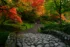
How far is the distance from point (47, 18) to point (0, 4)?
20.5m

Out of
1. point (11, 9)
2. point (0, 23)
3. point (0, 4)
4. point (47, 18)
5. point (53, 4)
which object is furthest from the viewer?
point (47, 18)

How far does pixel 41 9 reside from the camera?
33.0 m

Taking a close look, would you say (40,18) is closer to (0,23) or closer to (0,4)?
(0,23)

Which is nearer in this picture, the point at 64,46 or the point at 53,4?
the point at 64,46

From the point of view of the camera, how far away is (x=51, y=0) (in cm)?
2469

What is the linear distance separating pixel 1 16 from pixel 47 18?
18.2 meters

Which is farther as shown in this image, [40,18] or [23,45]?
[40,18]

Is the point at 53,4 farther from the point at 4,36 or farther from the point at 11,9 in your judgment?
the point at 4,36

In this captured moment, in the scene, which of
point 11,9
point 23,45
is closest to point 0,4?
point 11,9

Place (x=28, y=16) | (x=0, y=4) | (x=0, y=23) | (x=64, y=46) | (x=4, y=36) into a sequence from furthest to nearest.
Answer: (x=28, y=16) < (x=0, y=23) < (x=0, y=4) < (x=4, y=36) < (x=64, y=46)

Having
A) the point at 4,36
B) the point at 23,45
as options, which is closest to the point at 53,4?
the point at 4,36

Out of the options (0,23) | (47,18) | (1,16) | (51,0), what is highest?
(51,0)

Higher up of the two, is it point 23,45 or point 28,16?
point 23,45

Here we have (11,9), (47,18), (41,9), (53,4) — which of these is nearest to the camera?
(11,9)
